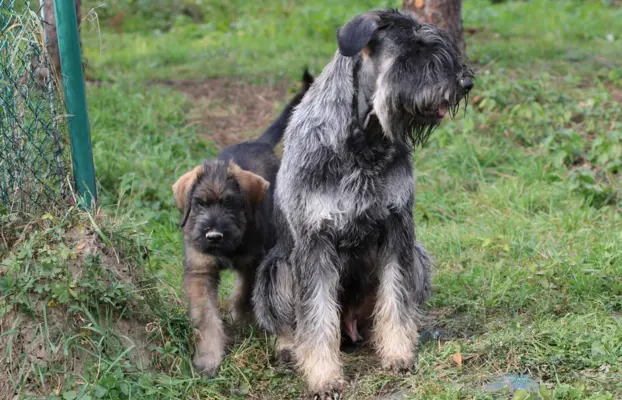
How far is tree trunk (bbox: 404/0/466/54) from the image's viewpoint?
29.7ft

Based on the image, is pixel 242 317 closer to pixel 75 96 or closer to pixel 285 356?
pixel 285 356

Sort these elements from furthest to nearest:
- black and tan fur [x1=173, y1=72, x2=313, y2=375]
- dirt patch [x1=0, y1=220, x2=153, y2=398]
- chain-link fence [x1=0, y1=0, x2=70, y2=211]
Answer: black and tan fur [x1=173, y1=72, x2=313, y2=375]
chain-link fence [x1=0, y1=0, x2=70, y2=211]
dirt patch [x1=0, y1=220, x2=153, y2=398]

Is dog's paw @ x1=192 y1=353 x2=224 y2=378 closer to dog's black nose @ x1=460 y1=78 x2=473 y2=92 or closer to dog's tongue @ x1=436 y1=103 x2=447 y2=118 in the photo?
dog's tongue @ x1=436 y1=103 x2=447 y2=118

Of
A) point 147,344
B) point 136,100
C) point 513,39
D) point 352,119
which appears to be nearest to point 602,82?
point 513,39

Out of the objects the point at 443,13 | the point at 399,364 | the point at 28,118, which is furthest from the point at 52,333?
the point at 443,13

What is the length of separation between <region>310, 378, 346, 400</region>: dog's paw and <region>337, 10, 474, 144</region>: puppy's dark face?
4.47 feet

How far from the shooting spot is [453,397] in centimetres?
414

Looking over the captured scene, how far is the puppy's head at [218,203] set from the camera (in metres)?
4.88

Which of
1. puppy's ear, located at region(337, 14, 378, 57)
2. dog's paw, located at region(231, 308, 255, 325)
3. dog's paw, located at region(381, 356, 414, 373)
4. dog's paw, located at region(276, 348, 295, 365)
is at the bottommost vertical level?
dog's paw, located at region(231, 308, 255, 325)

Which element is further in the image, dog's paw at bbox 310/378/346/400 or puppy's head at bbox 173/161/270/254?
puppy's head at bbox 173/161/270/254

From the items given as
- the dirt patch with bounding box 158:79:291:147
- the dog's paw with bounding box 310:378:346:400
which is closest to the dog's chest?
the dog's paw with bounding box 310:378:346:400

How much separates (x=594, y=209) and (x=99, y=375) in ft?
14.3

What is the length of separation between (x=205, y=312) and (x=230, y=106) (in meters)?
4.98

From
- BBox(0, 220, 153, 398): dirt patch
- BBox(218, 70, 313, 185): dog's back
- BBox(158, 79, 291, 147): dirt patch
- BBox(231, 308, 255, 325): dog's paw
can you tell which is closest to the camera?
A: BBox(0, 220, 153, 398): dirt patch
